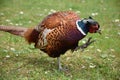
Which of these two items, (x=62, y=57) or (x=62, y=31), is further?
(x=62, y=57)

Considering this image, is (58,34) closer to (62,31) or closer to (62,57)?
(62,31)

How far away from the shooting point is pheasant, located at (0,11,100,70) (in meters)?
6.19

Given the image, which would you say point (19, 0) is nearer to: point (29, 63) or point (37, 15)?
point (37, 15)

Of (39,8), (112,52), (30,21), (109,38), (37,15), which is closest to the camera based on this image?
(112,52)

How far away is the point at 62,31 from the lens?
245 inches

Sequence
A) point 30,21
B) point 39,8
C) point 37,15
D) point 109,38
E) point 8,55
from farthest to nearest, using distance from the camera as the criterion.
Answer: point 39,8 → point 37,15 → point 30,21 → point 109,38 → point 8,55

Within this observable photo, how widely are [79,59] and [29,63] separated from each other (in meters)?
1.02

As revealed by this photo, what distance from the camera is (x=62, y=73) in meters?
6.80

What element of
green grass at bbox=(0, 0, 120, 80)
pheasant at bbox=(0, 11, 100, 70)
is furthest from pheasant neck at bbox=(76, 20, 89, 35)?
green grass at bbox=(0, 0, 120, 80)

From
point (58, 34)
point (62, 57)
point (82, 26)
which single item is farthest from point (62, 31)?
point (62, 57)

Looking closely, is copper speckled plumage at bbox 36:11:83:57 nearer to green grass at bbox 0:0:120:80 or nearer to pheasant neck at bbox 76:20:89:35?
pheasant neck at bbox 76:20:89:35

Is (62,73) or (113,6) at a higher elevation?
(62,73)

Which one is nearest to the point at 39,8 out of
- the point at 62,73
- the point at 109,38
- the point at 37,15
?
the point at 37,15

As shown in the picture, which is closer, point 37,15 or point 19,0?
point 37,15
